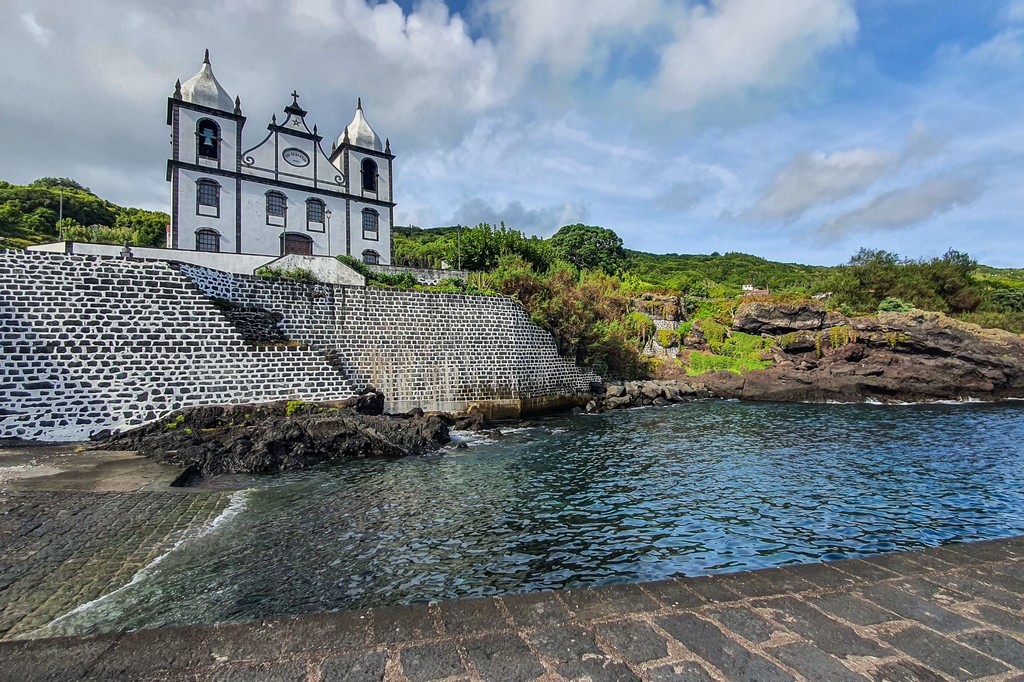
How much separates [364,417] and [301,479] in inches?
128

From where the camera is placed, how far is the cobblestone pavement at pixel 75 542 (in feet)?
16.0

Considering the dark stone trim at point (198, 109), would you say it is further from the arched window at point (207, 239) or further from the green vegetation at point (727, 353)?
the green vegetation at point (727, 353)

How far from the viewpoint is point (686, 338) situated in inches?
1176

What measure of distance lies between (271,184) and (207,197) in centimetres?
337

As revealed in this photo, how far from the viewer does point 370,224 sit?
31203mm

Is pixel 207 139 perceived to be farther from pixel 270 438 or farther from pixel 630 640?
pixel 630 640

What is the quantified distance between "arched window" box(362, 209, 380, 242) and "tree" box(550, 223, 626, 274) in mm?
26107

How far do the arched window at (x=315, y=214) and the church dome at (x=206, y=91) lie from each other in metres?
6.29

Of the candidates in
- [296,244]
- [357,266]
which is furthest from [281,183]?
[357,266]

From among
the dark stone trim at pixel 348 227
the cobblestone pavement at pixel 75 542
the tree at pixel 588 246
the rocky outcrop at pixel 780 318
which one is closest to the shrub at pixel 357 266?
the dark stone trim at pixel 348 227

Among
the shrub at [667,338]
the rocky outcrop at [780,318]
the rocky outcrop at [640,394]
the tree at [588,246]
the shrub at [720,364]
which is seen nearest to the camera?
the rocky outcrop at [640,394]

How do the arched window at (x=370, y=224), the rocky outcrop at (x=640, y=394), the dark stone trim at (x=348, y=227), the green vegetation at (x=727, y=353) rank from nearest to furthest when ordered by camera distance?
the rocky outcrop at (x=640, y=394) < the green vegetation at (x=727, y=353) < the dark stone trim at (x=348, y=227) < the arched window at (x=370, y=224)

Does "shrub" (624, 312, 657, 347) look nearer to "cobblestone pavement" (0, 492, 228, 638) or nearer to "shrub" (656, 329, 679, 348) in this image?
"shrub" (656, 329, 679, 348)

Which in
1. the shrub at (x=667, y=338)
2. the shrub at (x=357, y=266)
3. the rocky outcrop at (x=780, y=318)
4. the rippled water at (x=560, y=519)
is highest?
the shrub at (x=357, y=266)
